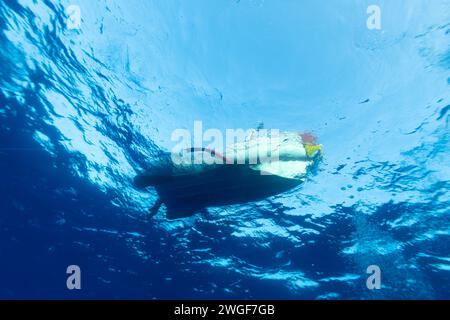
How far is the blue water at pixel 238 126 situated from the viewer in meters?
9.12

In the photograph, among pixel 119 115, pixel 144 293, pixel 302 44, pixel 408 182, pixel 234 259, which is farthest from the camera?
pixel 144 293

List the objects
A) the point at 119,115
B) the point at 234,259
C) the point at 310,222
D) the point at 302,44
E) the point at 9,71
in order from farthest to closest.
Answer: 1. the point at 234,259
2. the point at 310,222
3. the point at 119,115
4. the point at 9,71
5. the point at 302,44

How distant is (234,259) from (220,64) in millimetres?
10809

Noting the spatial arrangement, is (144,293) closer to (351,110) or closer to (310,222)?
(310,222)

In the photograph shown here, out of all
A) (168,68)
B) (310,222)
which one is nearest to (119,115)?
(168,68)

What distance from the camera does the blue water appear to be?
9125 millimetres

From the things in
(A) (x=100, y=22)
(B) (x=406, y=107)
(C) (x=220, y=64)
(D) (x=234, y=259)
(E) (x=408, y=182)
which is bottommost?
(D) (x=234, y=259)

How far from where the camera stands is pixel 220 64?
382 inches

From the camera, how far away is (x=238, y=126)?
11047mm

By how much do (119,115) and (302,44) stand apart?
6570 millimetres

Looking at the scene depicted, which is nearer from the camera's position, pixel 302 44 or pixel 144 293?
pixel 302 44
